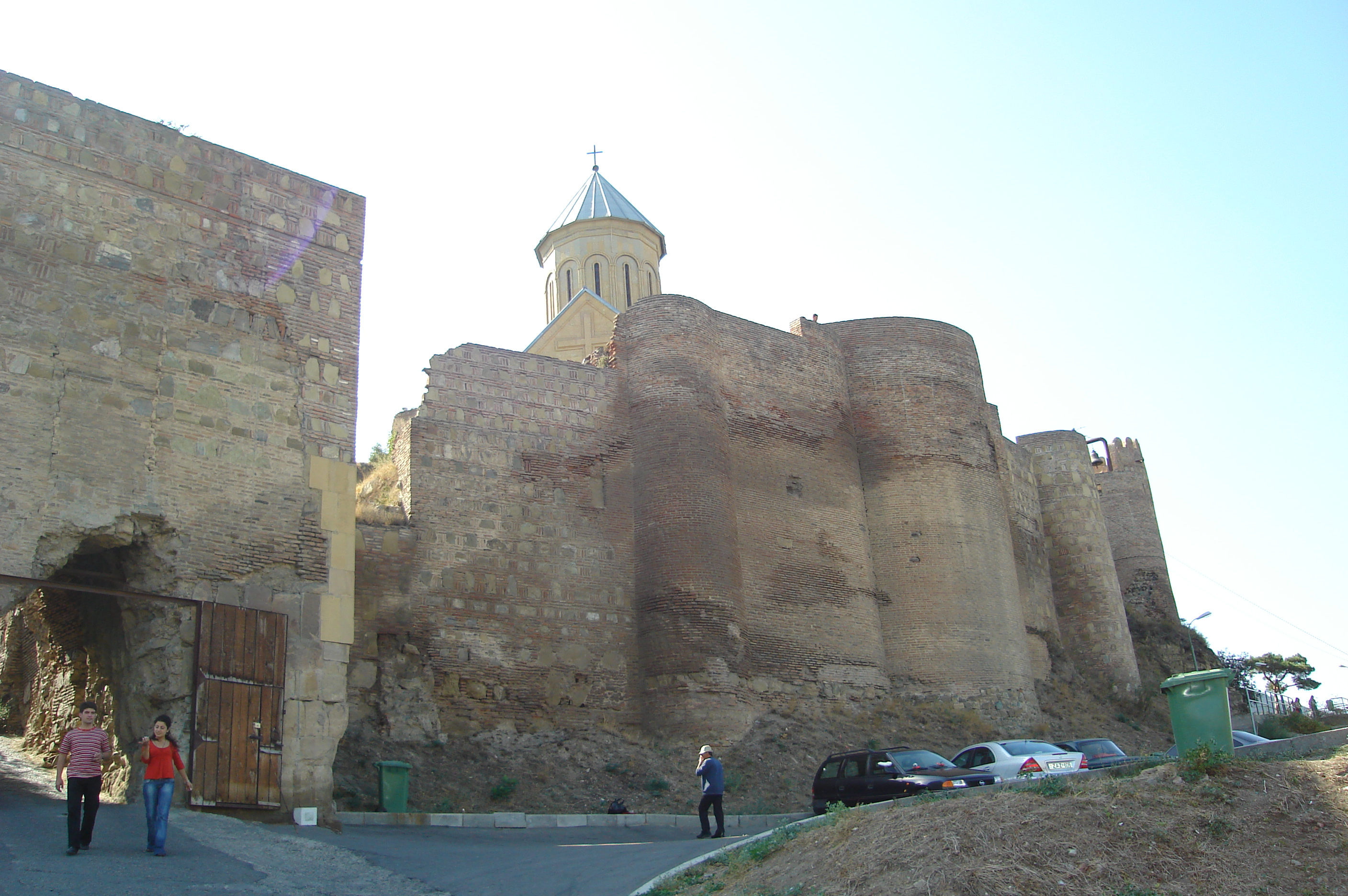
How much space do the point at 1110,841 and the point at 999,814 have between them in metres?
0.81

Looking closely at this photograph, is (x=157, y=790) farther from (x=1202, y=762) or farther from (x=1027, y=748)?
(x=1027, y=748)

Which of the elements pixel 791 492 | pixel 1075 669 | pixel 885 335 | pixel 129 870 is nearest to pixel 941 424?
pixel 885 335

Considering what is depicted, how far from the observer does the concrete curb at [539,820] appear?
1412cm

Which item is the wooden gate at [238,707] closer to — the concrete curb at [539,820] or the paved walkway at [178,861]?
the paved walkway at [178,861]

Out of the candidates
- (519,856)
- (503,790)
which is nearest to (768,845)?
(519,856)

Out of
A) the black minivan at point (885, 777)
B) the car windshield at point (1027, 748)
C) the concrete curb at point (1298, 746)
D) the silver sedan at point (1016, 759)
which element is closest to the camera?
the concrete curb at point (1298, 746)

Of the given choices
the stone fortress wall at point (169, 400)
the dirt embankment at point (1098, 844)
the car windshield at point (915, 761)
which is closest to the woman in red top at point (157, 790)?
the stone fortress wall at point (169, 400)

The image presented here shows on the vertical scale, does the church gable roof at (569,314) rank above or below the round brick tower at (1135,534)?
above

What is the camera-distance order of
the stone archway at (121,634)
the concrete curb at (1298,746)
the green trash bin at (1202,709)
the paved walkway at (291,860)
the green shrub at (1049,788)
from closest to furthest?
the paved walkway at (291,860) → the green shrub at (1049,788) → the concrete curb at (1298,746) → the green trash bin at (1202,709) → the stone archway at (121,634)

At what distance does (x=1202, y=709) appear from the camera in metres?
11.9

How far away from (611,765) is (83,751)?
32.3 feet

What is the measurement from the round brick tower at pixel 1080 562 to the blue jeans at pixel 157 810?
2353 centimetres

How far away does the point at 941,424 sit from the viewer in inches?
1008

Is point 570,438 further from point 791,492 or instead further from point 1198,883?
point 1198,883
